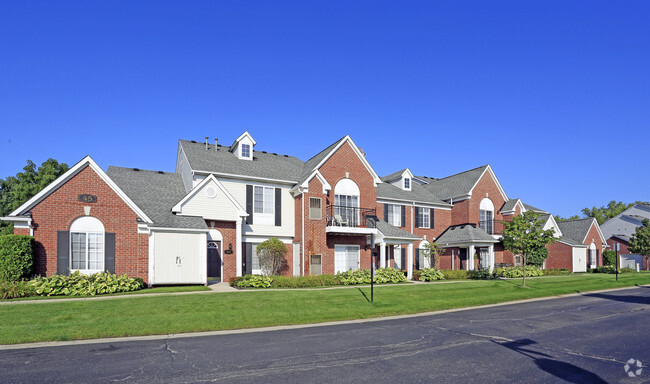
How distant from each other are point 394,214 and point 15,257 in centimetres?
2467

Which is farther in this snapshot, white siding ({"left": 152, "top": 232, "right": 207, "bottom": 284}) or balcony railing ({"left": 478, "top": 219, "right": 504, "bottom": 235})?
balcony railing ({"left": 478, "top": 219, "right": 504, "bottom": 235})

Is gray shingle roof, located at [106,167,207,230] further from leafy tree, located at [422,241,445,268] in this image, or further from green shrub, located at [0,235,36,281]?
leafy tree, located at [422,241,445,268]

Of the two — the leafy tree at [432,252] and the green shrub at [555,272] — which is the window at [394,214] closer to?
the leafy tree at [432,252]

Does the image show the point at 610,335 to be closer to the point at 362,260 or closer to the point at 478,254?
the point at 362,260

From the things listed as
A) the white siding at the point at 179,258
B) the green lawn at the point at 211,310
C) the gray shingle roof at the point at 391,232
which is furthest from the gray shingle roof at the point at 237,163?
the green lawn at the point at 211,310

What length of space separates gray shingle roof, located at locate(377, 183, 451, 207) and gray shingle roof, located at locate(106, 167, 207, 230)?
49.8 feet

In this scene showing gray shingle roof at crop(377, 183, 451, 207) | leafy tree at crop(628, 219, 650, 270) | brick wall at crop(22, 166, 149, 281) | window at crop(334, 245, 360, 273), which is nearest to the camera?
brick wall at crop(22, 166, 149, 281)

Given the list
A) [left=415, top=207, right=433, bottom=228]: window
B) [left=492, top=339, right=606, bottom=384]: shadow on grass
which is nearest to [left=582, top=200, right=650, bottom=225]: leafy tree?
[left=415, top=207, right=433, bottom=228]: window

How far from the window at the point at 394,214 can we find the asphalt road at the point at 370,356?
20.0 meters

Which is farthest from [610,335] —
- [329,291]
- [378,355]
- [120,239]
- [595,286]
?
[120,239]

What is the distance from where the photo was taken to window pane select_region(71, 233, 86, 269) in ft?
65.3

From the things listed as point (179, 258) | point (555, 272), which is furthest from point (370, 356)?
point (555, 272)

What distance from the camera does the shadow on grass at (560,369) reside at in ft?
25.5

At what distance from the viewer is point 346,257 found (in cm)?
2898
